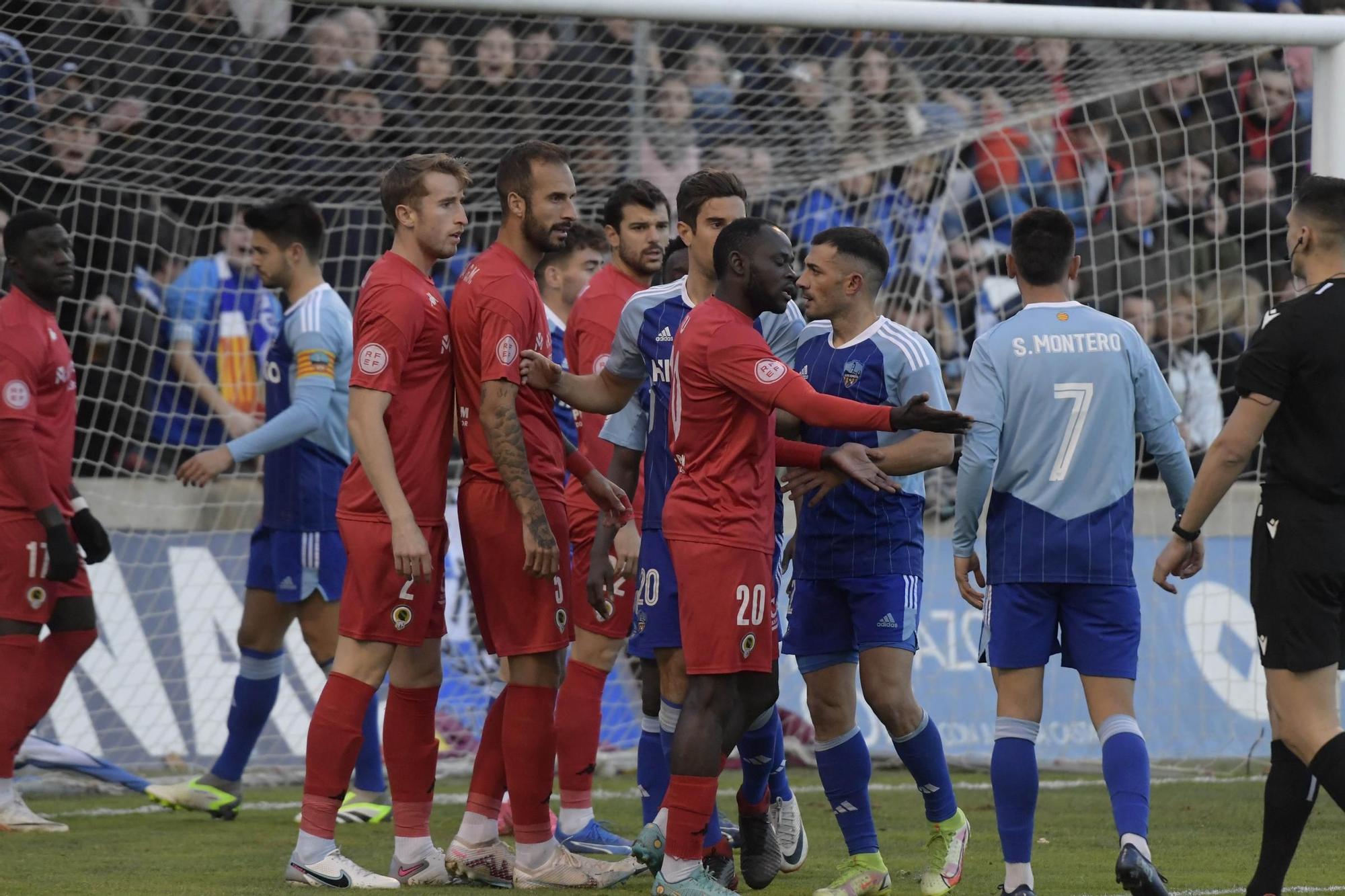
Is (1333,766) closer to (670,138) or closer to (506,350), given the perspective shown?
(506,350)

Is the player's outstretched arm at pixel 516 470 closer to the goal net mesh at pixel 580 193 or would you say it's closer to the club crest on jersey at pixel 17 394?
the club crest on jersey at pixel 17 394

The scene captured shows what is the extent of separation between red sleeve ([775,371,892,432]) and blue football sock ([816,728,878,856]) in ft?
4.19

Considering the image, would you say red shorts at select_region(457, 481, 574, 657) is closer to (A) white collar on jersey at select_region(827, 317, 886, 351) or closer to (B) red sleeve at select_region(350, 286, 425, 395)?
(B) red sleeve at select_region(350, 286, 425, 395)

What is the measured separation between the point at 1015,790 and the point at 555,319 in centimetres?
308

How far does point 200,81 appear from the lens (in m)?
8.98

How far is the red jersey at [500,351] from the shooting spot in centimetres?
537

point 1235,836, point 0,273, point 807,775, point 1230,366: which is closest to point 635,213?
point 1235,836

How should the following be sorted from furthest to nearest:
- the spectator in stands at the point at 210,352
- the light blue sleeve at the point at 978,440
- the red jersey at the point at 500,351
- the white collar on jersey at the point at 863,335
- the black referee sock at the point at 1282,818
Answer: the spectator in stands at the point at 210,352, the white collar on jersey at the point at 863,335, the red jersey at the point at 500,351, the light blue sleeve at the point at 978,440, the black referee sock at the point at 1282,818

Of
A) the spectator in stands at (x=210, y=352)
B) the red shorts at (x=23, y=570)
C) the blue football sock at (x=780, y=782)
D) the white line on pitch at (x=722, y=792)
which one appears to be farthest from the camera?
the spectator in stands at (x=210, y=352)

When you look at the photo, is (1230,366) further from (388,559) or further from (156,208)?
(388,559)

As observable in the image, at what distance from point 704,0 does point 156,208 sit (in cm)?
369

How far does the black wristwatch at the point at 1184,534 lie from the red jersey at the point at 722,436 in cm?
120

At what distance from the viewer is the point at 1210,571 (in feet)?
31.7

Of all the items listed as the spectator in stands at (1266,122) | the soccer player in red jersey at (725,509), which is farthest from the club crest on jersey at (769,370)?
the spectator in stands at (1266,122)
